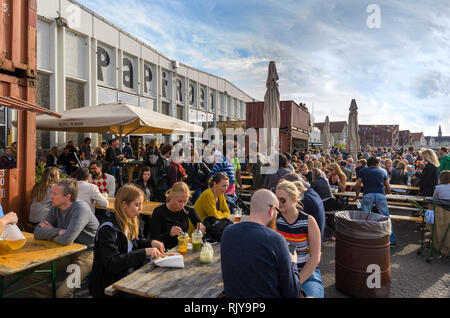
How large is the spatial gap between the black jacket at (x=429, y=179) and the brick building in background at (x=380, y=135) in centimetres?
9130

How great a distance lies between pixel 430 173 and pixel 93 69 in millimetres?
17213

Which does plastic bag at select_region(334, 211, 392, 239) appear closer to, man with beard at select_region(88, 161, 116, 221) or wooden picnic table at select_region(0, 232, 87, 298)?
wooden picnic table at select_region(0, 232, 87, 298)

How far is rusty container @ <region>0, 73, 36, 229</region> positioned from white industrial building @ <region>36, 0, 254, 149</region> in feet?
32.9

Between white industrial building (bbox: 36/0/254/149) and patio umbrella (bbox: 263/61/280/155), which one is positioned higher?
white industrial building (bbox: 36/0/254/149)

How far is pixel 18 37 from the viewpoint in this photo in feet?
17.3

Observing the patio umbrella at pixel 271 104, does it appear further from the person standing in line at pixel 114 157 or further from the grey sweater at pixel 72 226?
the grey sweater at pixel 72 226

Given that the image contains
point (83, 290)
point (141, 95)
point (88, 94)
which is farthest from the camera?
point (141, 95)

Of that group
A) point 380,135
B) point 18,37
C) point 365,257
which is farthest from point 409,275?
point 380,135

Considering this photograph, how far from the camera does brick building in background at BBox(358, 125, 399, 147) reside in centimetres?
8969

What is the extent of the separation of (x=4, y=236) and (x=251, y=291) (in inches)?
99.5

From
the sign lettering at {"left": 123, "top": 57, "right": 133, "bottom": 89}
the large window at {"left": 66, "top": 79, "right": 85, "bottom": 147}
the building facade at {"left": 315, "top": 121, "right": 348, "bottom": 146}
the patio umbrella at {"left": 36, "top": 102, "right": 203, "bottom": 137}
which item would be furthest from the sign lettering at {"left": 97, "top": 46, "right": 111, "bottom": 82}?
the building facade at {"left": 315, "top": 121, "right": 348, "bottom": 146}

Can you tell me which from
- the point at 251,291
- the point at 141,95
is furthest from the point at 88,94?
the point at 251,291
